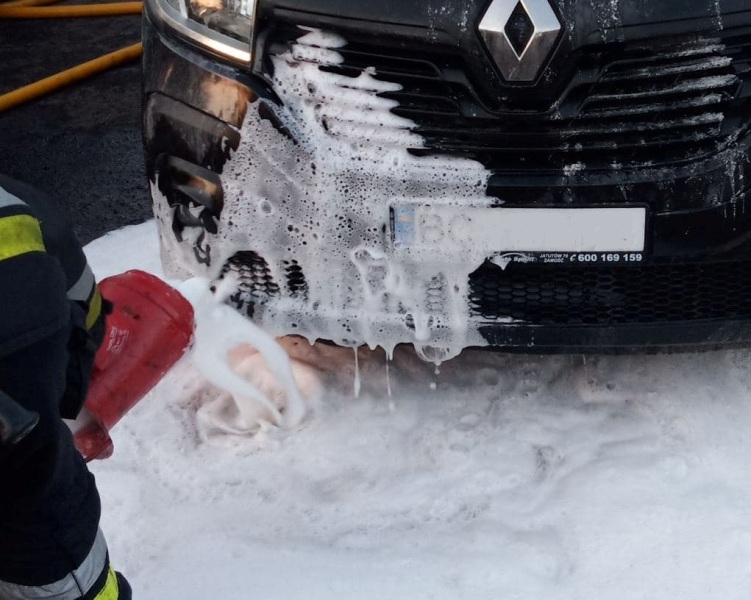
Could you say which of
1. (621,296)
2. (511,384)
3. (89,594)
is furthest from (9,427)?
(511,384)

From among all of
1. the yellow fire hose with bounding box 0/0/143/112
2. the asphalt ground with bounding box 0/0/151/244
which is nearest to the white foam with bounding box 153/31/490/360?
the asphalt ground with bounding box 0/0/151/244

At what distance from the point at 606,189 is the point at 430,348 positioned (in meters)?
0.59

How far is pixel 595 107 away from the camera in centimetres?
216

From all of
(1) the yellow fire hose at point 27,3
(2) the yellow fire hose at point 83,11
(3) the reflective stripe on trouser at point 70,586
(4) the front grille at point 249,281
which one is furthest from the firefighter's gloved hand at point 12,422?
(1) the yellow fire hose at point 27,3

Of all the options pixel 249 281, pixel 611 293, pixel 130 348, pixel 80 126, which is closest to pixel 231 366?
pixel 249 281

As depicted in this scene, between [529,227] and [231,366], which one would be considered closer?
[529,227]

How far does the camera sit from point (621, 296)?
2.36 metres

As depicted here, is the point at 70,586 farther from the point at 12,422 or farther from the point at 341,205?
the point at 341,205

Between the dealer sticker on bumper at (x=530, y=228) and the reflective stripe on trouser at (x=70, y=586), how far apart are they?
3.16 feet

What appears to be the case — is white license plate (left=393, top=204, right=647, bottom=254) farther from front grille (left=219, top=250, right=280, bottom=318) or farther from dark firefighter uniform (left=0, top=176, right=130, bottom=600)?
dark firefighter uniform (left=0, top=176, right=130, bottom=600)

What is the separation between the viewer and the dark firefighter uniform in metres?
1.51

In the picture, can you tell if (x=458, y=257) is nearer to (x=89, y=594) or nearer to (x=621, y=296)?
(x=621, y=296)

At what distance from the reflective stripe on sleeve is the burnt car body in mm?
821

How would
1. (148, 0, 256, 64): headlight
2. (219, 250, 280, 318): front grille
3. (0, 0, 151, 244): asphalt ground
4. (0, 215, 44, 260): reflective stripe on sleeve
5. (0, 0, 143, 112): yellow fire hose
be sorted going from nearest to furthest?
(0, 215, 44, 260): reflective stripe on sleeve < (148, 0, 256, 64): headlight < (219, 250, 280, 318): front grille < (0, 0, 151, 244): asphalt ground < (0, 0, 143, 112): yellow fire hose
